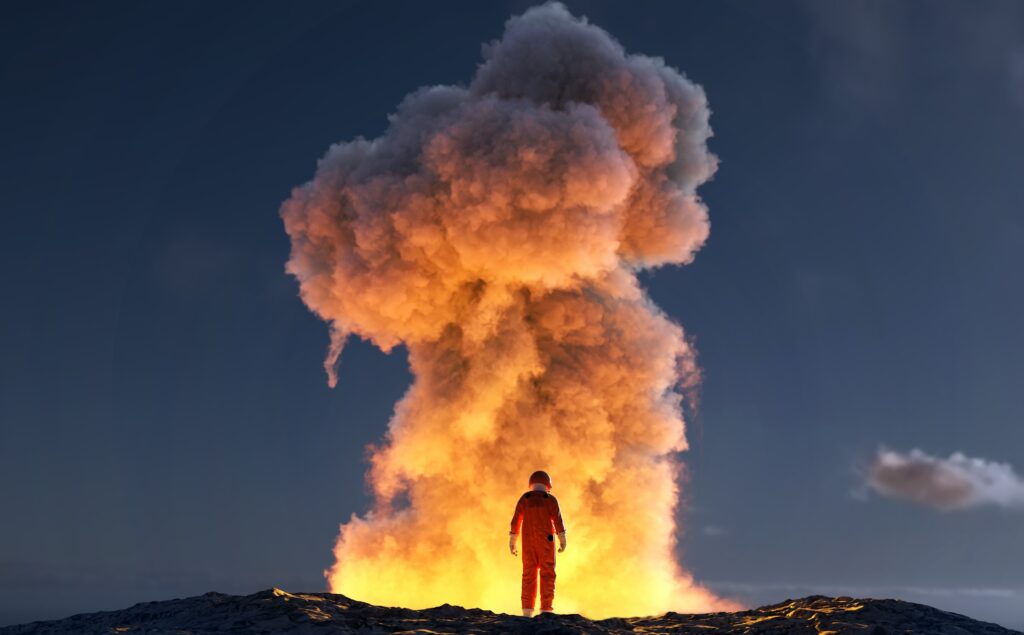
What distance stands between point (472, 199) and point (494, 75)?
5.27m

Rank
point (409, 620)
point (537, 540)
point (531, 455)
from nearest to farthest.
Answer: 1. point (409, 620)
2. point (537, 540)
3. point (531, 455)

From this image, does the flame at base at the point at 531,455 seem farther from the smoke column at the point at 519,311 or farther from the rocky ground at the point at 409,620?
the rocky ground at the point at 409,620

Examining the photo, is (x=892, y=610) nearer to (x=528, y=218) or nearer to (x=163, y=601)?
(x=163, y=601)

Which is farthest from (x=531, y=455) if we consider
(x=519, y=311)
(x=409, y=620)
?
(x=409, y=620)

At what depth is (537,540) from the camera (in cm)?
1994

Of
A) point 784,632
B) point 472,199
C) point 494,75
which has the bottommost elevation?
point 784,632

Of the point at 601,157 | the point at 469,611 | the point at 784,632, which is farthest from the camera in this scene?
the point at 601,157

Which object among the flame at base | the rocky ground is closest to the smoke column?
the flame at base

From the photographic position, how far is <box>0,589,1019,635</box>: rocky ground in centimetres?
1459

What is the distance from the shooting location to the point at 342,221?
31.6 metres

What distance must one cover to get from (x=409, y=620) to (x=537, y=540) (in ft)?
16.1

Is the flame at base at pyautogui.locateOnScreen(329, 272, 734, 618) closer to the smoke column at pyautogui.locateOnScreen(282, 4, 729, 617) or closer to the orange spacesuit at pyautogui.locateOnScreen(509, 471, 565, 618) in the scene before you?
the smoke column at pyautogui.locateOnScreen(282, 4, 729, 617)

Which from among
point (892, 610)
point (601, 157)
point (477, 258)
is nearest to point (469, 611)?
point (892, 610)

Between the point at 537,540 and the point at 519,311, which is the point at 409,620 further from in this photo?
the point at 519,311
